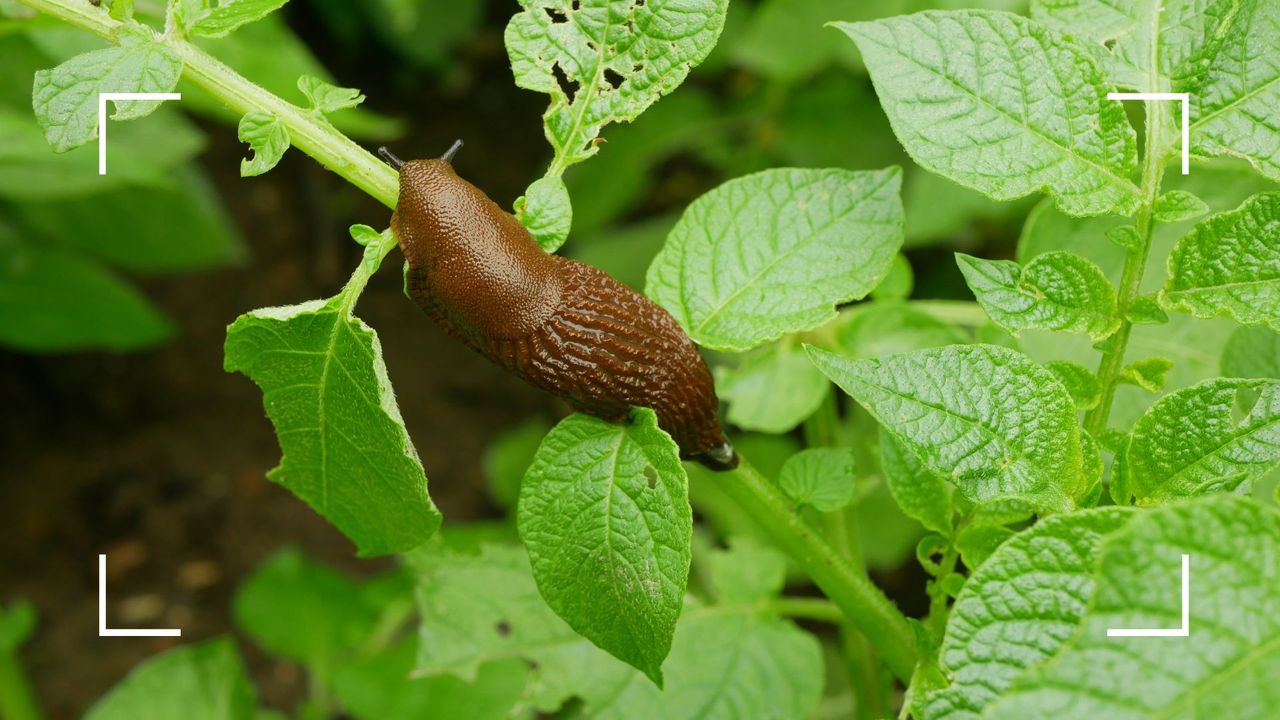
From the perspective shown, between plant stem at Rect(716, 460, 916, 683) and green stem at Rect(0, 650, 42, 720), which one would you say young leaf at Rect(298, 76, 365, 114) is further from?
green stem at Rect(0, 650, 42, 720)

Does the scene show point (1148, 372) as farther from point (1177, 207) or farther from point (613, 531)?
point (613, 531)

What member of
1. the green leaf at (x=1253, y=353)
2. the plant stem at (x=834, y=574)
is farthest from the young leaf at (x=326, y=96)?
the green leaf at (x=1253, y=353)

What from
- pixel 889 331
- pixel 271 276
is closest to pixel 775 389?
pixel 889 331

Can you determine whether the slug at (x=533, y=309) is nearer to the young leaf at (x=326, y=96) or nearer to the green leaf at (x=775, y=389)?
the young leaf at (x=326, y=96)

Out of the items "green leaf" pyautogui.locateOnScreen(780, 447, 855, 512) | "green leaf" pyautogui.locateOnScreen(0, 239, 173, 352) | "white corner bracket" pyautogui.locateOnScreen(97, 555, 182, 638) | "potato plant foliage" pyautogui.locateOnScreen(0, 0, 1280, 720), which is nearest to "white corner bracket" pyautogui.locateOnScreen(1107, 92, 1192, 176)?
"potato plant foliage" pyautogui.locateOnScreen(0, 0, 1280, 720)

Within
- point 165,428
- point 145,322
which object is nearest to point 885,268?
point 145,322

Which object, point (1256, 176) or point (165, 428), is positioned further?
point (165, 428)

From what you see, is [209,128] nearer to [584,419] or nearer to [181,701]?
[181,701]
